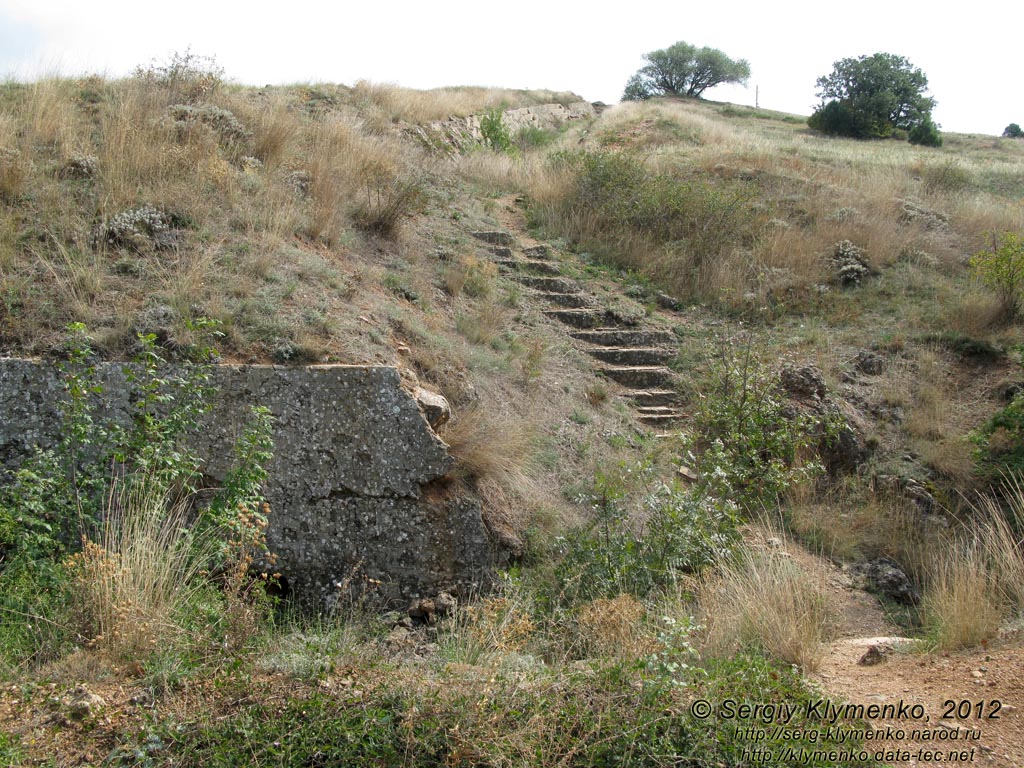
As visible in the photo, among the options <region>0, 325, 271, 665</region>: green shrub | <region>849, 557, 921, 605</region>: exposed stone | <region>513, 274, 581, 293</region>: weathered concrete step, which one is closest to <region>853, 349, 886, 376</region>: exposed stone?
<region>849, 557, 921, 605</region>: exposed stone

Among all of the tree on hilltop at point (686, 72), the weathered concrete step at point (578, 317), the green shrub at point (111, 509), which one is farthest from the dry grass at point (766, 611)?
the tree on hilltop at point (686, 72)

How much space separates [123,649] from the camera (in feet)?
11.1

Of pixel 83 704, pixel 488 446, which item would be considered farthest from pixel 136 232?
pixel 83 704

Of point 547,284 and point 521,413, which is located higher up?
point 547,284

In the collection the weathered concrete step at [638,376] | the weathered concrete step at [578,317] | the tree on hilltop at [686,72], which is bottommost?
the weathered concrete step at [638,376]

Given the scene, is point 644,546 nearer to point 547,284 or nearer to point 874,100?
point 547,284

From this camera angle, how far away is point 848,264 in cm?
1059

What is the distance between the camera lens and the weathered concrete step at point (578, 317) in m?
9.45

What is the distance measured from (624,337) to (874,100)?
71.0 feet

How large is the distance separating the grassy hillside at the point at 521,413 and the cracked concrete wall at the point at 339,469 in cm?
29

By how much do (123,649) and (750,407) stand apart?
5566mm

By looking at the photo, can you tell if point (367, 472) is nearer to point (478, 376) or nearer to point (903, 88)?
point (478, 376)

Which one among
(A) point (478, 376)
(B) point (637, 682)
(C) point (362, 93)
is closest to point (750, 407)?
(A) point (478, 376)

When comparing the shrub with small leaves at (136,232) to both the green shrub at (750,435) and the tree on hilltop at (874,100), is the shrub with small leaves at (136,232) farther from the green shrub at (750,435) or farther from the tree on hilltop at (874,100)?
the tree on hilltop at (874,100)
